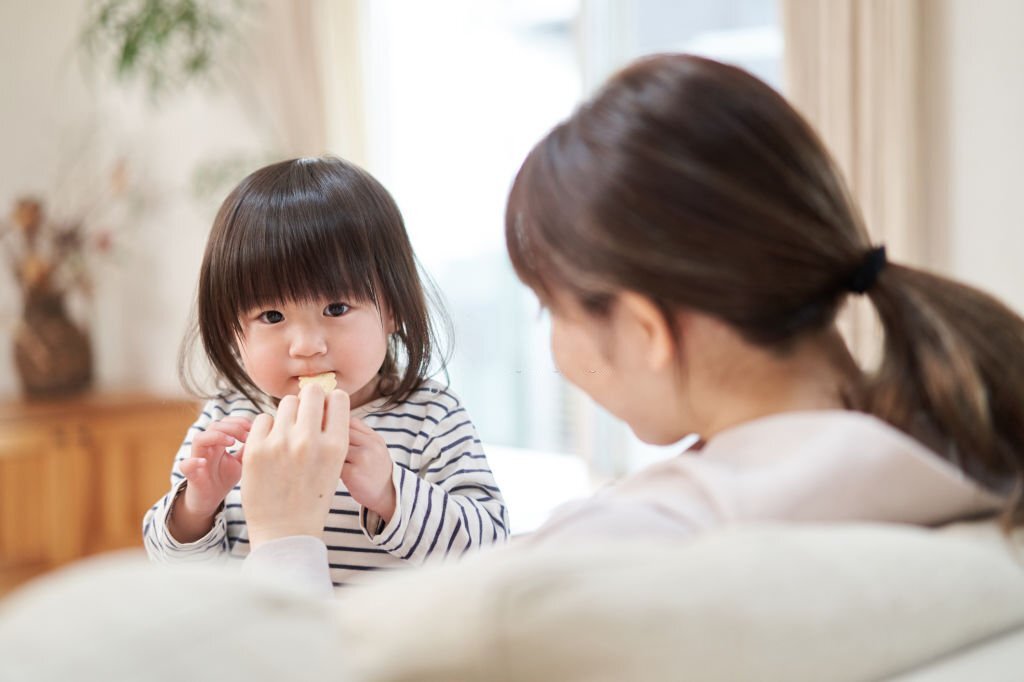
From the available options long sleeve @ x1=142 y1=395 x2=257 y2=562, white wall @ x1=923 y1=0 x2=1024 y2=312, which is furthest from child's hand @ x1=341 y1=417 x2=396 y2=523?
white wall @ x1=923 y1=0 x2=1024 y2=312

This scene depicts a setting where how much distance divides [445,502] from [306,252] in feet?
1.16

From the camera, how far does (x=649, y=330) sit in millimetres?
816

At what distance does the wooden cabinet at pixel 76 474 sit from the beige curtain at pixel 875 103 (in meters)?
2.37

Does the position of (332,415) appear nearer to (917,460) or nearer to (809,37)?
(917,460)

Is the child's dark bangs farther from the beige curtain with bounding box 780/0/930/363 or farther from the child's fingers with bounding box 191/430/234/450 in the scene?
the beige curtain with bounding box 780/0/930/363

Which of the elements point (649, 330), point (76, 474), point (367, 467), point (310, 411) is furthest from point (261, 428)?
point (76, 474)

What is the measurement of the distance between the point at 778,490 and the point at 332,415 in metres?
0.49

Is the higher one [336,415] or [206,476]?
[336,415]

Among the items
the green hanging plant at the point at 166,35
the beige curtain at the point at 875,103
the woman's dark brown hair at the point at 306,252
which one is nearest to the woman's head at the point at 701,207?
the woman's dark brown hair at the point at 306,252

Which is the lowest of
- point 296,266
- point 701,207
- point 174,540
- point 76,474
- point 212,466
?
point 76,474

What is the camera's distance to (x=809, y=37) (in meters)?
2.77

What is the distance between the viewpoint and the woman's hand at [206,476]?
4.11ft

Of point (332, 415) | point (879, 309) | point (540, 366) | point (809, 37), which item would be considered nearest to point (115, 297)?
point (540, 366)

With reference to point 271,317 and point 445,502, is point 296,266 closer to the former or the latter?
point 271,317
